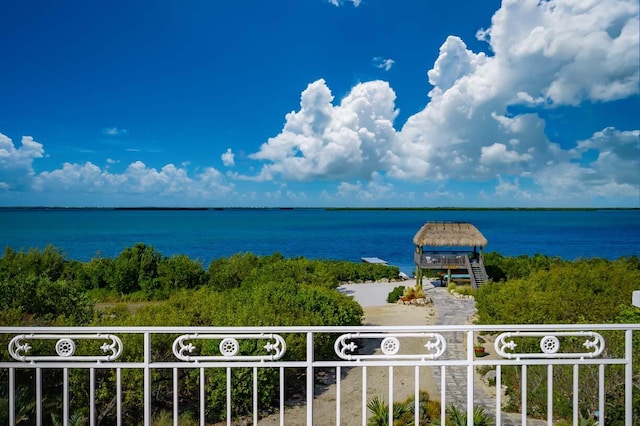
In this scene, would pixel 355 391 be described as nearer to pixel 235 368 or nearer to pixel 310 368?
pixel 235 368

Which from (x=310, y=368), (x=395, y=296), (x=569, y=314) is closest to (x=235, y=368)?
(x=310, y=368)

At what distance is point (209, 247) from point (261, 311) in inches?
1794

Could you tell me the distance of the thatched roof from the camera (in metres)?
21.4

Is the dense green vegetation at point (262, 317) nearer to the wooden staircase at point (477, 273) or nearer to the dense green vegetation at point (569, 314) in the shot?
the dense green vegetation at point (569, 314)

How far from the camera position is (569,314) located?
8641 millimetres

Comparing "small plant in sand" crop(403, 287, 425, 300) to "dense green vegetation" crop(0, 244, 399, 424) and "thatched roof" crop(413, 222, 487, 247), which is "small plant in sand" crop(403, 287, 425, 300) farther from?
"dense green vegetation" crop(0, 244, 399, 424)

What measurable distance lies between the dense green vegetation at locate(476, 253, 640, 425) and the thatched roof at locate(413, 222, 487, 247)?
9.25 metres

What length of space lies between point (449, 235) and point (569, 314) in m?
13.3

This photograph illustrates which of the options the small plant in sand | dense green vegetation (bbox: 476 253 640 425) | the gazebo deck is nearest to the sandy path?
dense green vegetation (bbox: 476 253 640 425)

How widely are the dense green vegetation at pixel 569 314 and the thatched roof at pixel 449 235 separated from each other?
30.4 ft

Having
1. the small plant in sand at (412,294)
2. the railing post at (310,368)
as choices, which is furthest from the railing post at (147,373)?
the small plant in sand at (412,294)

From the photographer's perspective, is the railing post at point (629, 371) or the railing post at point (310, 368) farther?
the railing post at point (629, 371)

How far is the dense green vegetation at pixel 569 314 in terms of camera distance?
5.67 m

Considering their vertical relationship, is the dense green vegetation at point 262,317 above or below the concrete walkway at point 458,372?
above
